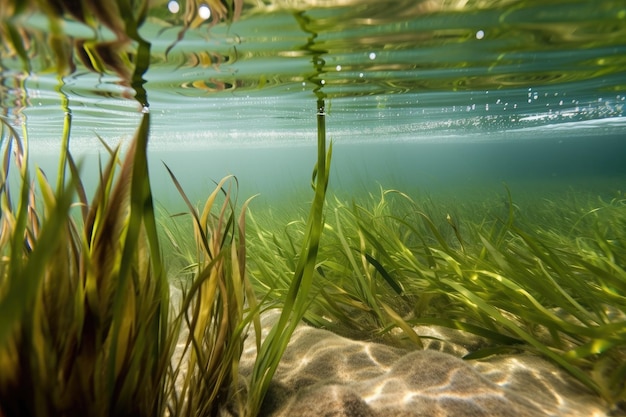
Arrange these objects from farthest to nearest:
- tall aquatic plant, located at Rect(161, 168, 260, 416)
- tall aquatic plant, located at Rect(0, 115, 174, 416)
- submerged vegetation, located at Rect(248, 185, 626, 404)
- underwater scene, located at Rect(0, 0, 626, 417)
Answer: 1. submerged vegetation, located at Rect(248, 185, 626, 404)
2. tall aquatic plant, located at Rect(161, 168, 260, 416)
3. underwater scene, located at Rect(0, 0, 626, 417)
4. tall aquatic plant, located at Rect(0, 115, 174, 416)

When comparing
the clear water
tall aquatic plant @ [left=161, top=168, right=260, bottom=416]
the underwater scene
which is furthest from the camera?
the clear water

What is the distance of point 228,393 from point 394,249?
2923 mm

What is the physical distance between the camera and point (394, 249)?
4.94m

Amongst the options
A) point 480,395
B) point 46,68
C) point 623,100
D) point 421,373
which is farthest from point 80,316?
point 623,100

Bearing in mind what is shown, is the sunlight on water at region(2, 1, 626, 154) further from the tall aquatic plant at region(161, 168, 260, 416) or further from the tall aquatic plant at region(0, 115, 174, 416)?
the tall aquatic plant at region(0, 115, 174, 416)

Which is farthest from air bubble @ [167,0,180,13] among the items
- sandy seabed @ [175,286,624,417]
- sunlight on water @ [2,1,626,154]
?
sandy seabed @ [175,286,624,417]

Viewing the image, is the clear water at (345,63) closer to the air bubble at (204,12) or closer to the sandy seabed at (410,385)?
the air bubble at (204,12)

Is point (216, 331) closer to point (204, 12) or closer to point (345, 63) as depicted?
point (204, 12)

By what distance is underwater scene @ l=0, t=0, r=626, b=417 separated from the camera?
76.2 inches

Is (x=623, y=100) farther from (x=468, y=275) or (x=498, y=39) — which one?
(x=468, y=275)

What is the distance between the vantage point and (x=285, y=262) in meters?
5.79

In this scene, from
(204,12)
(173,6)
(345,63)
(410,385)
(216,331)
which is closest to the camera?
(410,385)

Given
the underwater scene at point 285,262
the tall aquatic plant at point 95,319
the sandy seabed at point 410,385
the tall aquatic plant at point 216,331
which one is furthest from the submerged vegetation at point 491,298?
the tall aquatic plant at point 95,319

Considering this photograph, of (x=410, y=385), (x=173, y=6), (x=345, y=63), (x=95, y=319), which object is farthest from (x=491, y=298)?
(x=345, y=63)
